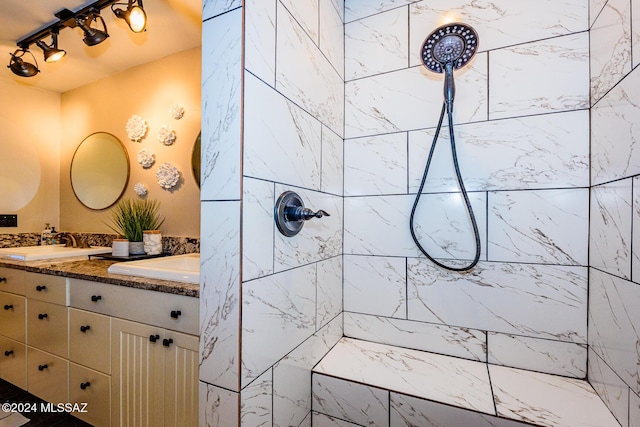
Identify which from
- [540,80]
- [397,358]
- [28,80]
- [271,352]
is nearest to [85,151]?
[28,80]

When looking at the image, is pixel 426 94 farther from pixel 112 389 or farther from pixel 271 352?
pixel 112 389

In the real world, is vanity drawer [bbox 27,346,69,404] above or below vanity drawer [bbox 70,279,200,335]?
below

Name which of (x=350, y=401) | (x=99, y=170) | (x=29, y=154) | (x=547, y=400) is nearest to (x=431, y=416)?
(x=350, y=401)

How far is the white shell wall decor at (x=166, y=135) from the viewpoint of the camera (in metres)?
1.98

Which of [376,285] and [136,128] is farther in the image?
[136,128]

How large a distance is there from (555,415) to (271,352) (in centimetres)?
87

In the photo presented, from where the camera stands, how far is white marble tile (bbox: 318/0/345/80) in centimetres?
119

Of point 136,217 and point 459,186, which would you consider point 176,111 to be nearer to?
point 136,217

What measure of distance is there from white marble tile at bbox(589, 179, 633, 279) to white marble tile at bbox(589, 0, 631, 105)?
33cm

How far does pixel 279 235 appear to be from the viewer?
893mm

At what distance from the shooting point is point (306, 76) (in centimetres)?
106

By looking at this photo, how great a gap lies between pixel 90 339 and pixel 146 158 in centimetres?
125

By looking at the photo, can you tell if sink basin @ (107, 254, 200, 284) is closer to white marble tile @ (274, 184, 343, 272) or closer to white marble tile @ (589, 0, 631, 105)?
white marble tile @ (274, 184, 343, 272)

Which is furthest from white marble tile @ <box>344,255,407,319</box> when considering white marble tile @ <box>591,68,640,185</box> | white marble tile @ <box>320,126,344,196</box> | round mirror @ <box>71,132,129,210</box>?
round mirror @ <box>71,132,129,210</box>
